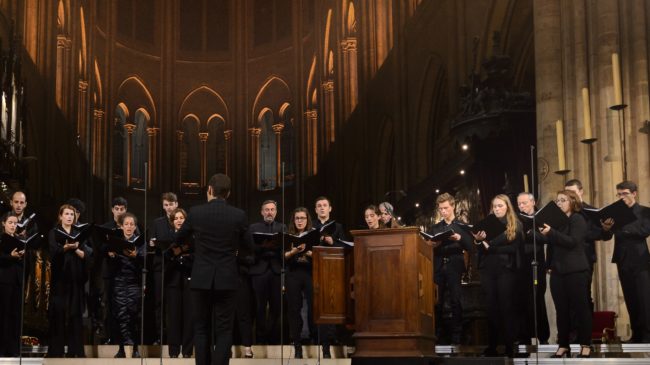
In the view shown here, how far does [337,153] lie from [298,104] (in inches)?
266

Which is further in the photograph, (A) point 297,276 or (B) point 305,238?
(A) point 297,276

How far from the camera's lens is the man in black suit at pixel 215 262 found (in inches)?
311

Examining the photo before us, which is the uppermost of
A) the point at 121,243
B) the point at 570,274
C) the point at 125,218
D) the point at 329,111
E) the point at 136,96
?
the point at 136,96

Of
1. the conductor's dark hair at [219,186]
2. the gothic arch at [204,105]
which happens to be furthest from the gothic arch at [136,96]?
the conductor's dark hair at [219,186]

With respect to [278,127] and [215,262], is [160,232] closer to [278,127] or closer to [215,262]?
[215,262]

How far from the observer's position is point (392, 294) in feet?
28.5

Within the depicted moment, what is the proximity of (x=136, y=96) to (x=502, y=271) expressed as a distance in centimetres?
2828

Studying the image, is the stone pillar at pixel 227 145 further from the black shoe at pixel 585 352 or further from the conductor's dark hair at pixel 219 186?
the conductor's dark hair at pixel 219 186

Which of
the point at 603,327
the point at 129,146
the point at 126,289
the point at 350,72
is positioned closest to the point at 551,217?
the point at 603,327

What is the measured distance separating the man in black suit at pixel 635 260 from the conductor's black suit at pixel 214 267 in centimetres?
367

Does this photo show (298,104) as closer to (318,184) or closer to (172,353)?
(318,184)

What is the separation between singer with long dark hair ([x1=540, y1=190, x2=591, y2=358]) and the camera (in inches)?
351

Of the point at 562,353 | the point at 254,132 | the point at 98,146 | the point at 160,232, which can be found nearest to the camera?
the point at 562,353

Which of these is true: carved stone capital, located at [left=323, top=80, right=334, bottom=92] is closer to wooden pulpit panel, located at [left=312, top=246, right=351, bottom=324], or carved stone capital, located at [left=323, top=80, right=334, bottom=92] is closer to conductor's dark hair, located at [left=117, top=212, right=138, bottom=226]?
conductor's dark hair, located at [left=117, top=212, right=138, bottom=226]
